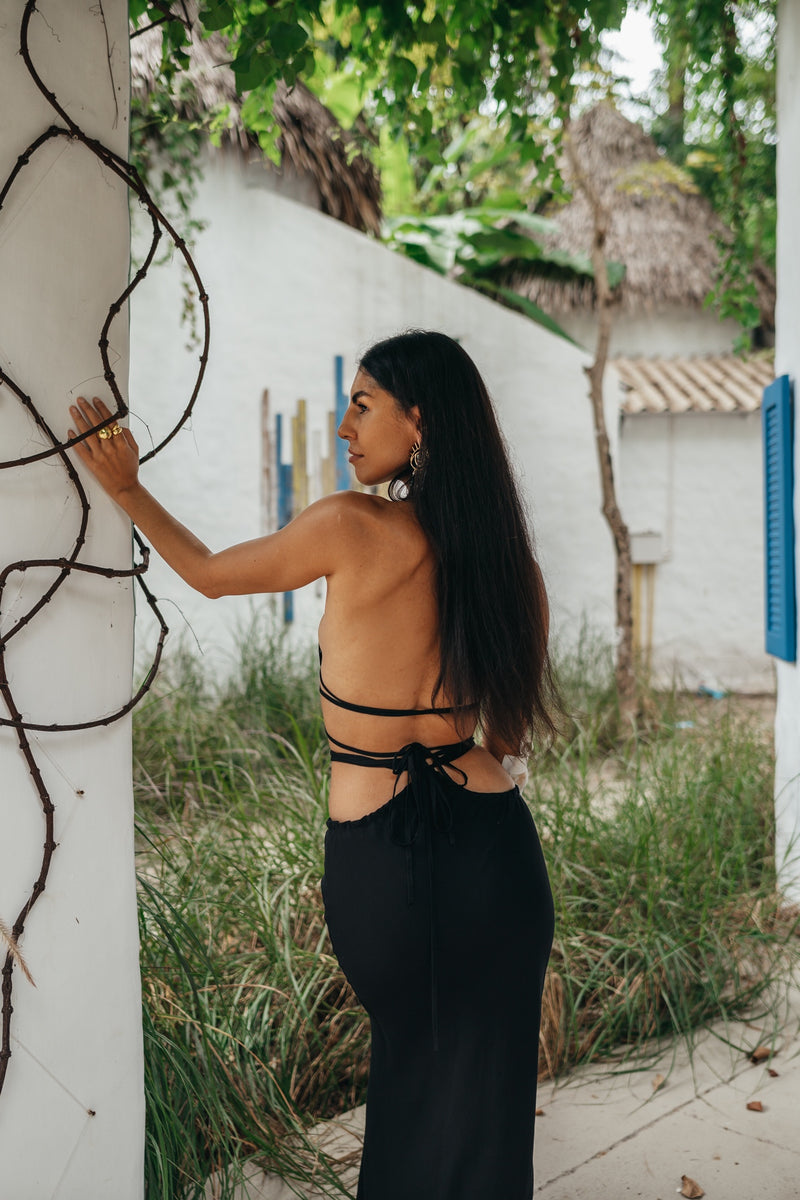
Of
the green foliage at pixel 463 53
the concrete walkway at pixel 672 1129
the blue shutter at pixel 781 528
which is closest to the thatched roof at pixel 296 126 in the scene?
the green foliage at pixel 463 53

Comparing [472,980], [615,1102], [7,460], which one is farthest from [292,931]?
[7,460]

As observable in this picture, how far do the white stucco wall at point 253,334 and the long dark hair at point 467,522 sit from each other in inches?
178

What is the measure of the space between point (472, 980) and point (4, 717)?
937mm

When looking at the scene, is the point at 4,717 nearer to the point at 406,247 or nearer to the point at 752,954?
the point at 752,954

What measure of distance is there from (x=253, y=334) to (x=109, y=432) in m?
5.46

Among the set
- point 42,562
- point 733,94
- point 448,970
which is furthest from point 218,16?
point 733,94

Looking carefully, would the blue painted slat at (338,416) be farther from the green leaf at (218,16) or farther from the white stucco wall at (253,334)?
the green leaf at (218,16)

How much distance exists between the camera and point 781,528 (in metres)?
3.81

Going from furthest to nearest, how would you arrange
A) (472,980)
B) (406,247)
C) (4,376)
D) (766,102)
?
→ (406,247)
(766,102)
(472,980)
(4,376)

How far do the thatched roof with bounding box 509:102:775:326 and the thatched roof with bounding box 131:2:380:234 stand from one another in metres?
3.15

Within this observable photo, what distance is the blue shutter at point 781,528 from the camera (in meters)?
3.76

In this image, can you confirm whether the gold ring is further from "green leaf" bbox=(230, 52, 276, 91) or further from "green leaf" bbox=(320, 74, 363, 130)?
"green leaf" bbox=(320, 74, 363, 130)

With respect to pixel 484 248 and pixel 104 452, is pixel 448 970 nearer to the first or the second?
pixel 104 452

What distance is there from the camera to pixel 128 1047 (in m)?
1.63
